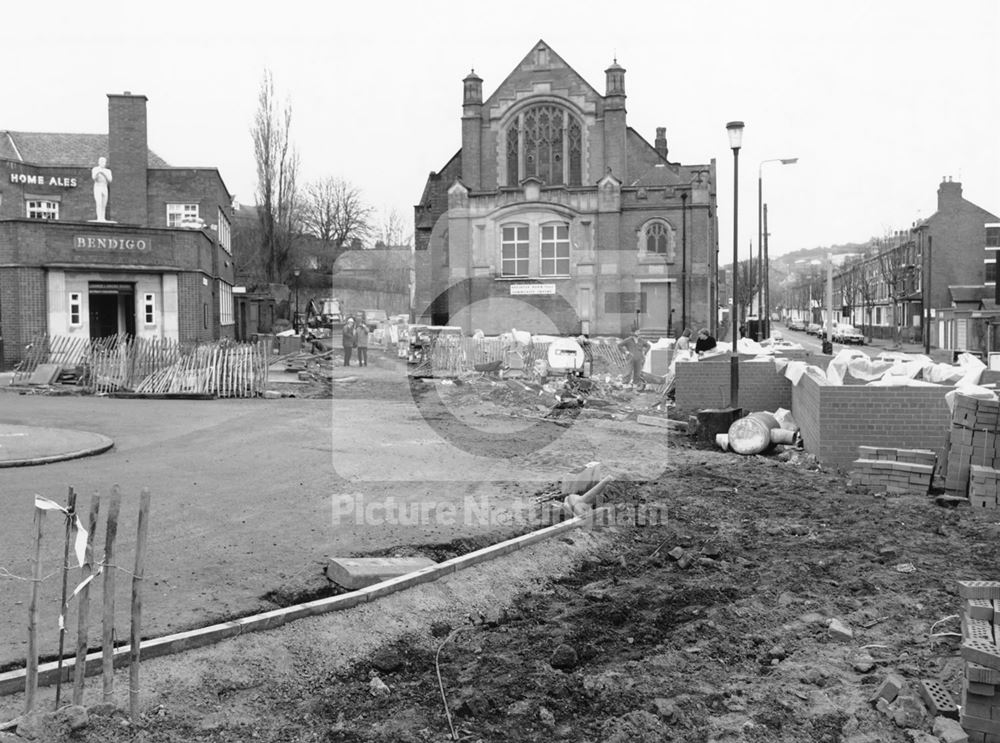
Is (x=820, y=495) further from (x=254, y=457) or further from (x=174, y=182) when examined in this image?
(x=174, y=182)

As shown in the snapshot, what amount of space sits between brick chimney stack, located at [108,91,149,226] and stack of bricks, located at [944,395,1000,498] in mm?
37145

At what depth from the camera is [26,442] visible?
571 inches

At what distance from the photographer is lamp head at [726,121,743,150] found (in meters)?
20.3

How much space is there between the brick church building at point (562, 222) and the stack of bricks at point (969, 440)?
3599 cm

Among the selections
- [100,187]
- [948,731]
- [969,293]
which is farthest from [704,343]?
[969,293]

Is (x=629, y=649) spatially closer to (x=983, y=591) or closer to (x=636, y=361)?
(x=983, y=591)

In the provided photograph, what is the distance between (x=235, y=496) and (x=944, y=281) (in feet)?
238

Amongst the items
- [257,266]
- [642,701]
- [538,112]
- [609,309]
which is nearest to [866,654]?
[642,701]

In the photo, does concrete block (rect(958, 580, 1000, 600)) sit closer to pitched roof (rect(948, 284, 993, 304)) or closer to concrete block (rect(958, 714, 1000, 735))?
concrete block (rect(958, 714, 1000, 735))

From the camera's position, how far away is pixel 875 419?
42.7ft

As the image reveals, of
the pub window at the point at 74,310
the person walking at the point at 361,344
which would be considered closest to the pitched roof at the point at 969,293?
the person walking at the point at 361,344

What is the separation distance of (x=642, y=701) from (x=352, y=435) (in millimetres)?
11740

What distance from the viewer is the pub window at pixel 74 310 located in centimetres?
3030

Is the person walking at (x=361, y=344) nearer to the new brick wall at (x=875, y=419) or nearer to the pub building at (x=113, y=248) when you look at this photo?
the pub building at (x=113, y=248)
